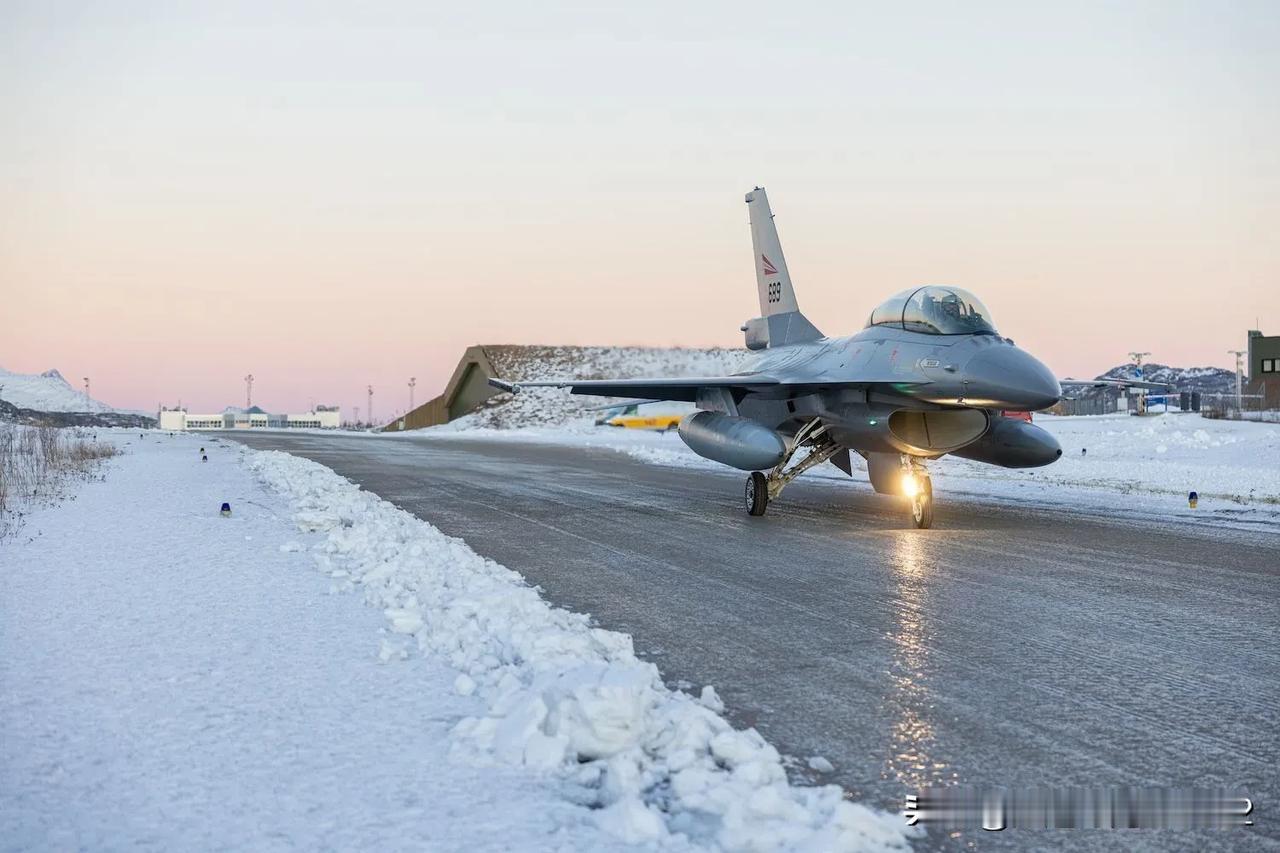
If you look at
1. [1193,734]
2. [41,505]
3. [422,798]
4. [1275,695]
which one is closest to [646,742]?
[422,798]

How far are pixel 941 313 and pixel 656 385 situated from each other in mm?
5239

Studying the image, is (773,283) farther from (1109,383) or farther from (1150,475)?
(1150,475)

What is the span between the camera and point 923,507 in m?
11.8

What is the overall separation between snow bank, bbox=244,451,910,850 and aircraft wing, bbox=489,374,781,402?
8747 mm

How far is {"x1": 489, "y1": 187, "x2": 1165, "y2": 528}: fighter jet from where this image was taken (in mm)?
11164

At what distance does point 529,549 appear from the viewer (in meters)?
9.52

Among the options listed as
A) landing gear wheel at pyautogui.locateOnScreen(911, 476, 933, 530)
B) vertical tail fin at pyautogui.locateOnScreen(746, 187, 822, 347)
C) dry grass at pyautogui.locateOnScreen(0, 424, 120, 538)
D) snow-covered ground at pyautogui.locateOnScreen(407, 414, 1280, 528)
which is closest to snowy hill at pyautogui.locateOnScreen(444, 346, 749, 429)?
snow-covered ground at pyautogui.locateOnScreen(407, 414, 1280, 528)

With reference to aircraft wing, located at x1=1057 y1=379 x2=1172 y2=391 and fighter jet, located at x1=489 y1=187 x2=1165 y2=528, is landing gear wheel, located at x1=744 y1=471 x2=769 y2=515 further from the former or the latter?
aircraft wing, located at x1=1057 y1=379 x2=1172 y2=391

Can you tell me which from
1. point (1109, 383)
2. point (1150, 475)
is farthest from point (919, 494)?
point (1150, 475)

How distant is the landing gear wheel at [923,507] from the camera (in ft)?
38.7

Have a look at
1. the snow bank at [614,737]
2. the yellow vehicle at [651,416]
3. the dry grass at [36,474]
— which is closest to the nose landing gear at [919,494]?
the snow bank at [614,737]

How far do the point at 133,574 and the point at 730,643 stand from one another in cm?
486

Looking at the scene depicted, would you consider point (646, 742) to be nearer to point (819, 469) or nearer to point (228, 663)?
point (228, 663)

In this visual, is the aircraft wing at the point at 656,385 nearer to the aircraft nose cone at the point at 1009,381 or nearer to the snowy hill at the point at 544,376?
the aircraft nose cone at the point at 1009,381
